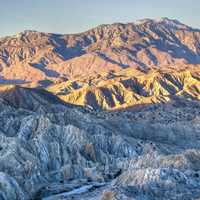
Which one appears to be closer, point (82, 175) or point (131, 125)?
point (82, 175)

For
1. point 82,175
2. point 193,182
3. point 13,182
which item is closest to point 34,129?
point 82,175

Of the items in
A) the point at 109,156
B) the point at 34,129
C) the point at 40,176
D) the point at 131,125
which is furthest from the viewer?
the point at 131,125

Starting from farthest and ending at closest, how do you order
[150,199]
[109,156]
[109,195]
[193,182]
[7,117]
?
[7,117] < [109,156] < [193,182] < [150,199] < [109,195]

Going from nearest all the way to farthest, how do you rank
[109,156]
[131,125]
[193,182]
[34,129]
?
[193,182] < [109,156] < [34,129] < [131,125]

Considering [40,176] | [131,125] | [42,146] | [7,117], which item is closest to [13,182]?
[40,176]

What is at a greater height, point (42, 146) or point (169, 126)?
point (169, 126)

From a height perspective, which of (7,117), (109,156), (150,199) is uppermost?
(7,117)

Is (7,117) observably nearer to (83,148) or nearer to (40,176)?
(83,148)

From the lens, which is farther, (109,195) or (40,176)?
(40,176)

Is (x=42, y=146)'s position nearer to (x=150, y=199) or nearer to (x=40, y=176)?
(x=40, y=176)
